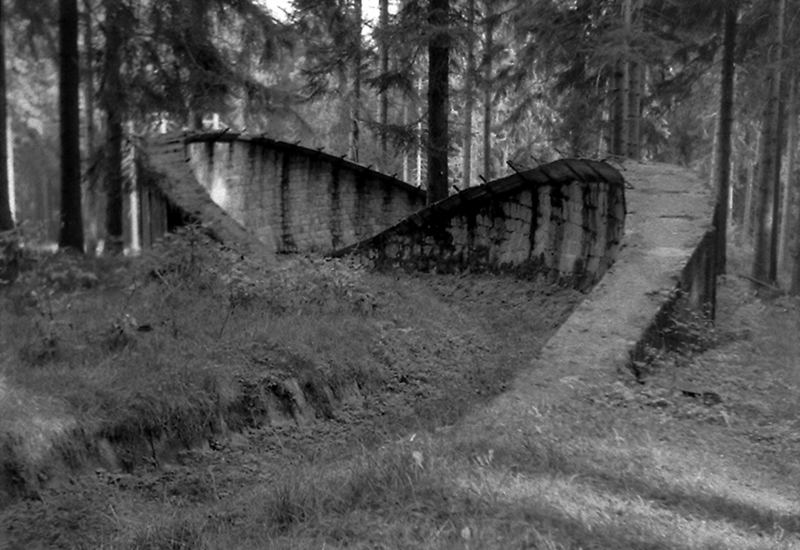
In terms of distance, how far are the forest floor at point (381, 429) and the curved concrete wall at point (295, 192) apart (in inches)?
287

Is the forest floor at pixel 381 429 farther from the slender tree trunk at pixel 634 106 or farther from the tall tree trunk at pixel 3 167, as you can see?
the slender tree trunk at pixel 634 106

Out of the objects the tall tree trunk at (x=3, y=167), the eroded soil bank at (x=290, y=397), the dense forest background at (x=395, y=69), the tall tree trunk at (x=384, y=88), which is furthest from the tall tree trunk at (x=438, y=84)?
the tall tree trunk at (x=3, y=167)

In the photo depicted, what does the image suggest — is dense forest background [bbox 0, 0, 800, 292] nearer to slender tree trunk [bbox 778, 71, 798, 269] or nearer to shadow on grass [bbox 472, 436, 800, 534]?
slender tree trunk [bbox 778, 71, 798, 269]

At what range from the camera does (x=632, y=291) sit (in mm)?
9438

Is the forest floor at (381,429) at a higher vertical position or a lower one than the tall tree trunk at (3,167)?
lower

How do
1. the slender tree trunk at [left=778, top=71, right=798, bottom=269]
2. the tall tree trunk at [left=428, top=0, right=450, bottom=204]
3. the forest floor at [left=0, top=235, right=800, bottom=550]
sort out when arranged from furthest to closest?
the slender tree trunk at [left=778, top=71, right=798, bottom=269] < the tall tree trunk at [left=428, top=0, right=450, bottom=204] < the forest floor at [left=0, top=235, right=800, bottom=550]

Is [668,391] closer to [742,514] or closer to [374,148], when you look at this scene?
[742,514]

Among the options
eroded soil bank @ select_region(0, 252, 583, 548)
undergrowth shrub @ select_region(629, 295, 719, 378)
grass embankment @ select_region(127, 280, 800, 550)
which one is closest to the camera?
grass embankment @ select_region(127, 280, 800, 550)

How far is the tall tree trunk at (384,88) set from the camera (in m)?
17.2

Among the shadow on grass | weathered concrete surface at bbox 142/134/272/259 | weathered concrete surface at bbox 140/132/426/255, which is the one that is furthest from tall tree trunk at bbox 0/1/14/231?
the shadow on grass

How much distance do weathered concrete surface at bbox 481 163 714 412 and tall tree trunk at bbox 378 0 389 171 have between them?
6260 millimetres

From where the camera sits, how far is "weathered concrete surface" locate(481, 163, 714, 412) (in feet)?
25.4

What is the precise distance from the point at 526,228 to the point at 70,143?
8.19m

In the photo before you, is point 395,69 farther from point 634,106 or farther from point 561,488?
point 561,488
